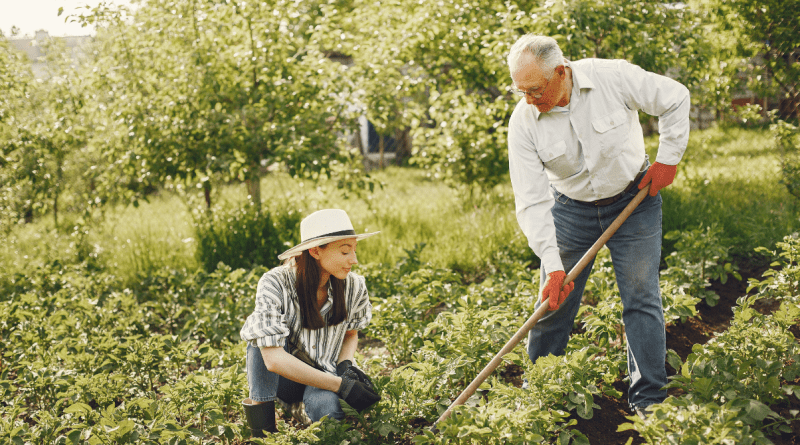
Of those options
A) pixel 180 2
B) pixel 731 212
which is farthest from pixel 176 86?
pixel 731 212

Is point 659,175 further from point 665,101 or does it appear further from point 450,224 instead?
point 450,224

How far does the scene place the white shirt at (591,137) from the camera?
2.77 meters

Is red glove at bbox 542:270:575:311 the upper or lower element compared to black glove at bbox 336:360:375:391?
upper

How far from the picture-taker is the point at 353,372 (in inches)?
115

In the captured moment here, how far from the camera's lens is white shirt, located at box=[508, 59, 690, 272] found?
9.08 ft

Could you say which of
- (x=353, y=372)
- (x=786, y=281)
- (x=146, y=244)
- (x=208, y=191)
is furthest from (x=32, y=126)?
(x=786, y=281)

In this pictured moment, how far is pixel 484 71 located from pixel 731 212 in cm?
269

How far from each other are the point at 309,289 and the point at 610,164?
1.48 metres

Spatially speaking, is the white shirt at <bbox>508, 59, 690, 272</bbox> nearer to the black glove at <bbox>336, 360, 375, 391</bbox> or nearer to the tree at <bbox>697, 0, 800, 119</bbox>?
the black glove at <bbox>336, 360, 375, 391</bbox>

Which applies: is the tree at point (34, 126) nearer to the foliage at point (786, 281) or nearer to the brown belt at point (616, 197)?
the brown belt at point (616, 197)

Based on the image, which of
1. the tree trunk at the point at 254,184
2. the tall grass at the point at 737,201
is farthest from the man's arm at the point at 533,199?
the tree trunk at the point at 254,184

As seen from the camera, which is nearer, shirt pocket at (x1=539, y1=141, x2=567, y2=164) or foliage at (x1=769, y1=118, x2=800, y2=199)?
shirt pocket at (x1=539, y1=141, x2=567, y2=164)

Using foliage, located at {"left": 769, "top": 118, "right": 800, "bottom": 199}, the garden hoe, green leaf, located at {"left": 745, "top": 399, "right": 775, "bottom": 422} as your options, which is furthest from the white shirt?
foliage, located at {"left": 769, "top": 118, "right": 800, "bottom": 199}

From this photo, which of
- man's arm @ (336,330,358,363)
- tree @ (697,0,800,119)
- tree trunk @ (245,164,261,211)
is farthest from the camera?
tree trunk @ (245,164,261,211)
